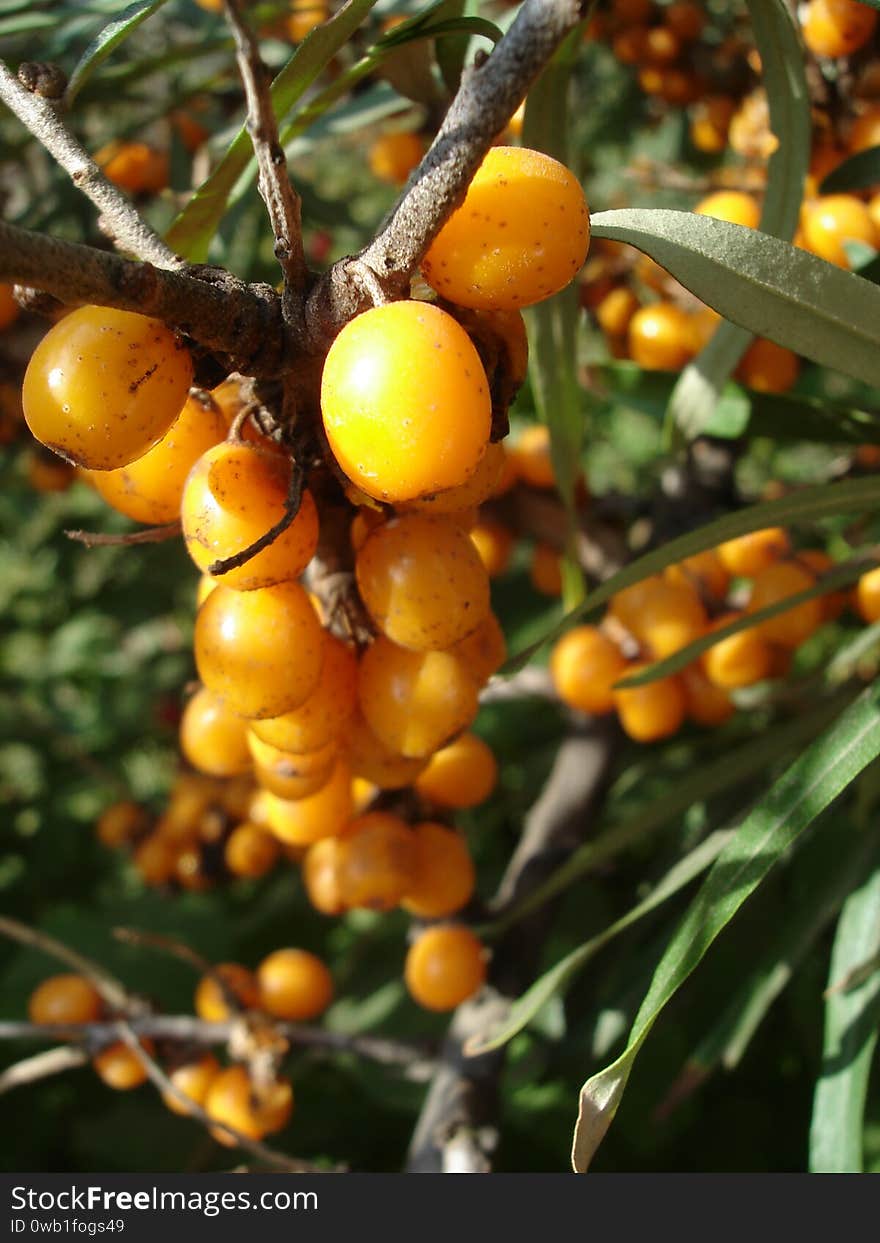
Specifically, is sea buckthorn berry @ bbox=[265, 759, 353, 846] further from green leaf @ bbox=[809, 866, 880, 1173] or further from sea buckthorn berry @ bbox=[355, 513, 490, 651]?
green leaf @ bbox=[809, 866, 880, 1173]

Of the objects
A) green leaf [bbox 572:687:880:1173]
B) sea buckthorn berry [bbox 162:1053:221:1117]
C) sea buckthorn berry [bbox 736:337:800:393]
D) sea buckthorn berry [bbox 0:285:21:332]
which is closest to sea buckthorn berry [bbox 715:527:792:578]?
sea buckthorn berry [bbox 736:337:800:393]

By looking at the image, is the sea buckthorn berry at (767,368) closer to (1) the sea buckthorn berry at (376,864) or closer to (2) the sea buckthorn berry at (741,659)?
(2) the sea buckthorn berry at (741,659)

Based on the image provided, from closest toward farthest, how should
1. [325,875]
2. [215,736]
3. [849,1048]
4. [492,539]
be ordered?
[215,736]
[849,1048]
[325,875]
[492,539]

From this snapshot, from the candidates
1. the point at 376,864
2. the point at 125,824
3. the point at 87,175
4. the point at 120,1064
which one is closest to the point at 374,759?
the point at 376,864

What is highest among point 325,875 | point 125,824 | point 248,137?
point 248,137

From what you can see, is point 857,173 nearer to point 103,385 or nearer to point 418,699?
point 418,699

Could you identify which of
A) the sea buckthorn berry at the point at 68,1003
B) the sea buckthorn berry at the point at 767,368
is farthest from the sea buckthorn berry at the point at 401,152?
the sea buckthorn berry at the point at 68,1003

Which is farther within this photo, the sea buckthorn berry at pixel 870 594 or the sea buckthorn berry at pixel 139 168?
the sea buckthorn berry at pixel 139 168
